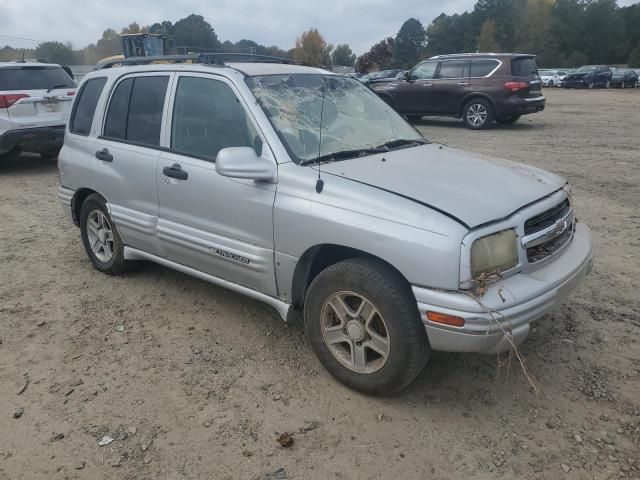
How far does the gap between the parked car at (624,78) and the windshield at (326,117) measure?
36.7 meters

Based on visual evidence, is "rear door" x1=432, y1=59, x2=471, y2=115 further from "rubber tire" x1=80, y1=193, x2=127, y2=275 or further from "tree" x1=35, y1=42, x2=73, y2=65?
"tree" x1=35, y1=42, x2=73, y2=65

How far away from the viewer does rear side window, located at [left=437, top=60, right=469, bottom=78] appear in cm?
1355

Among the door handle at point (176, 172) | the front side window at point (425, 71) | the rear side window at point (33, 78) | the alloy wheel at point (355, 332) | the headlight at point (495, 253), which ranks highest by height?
the front side window at point (425, 71)

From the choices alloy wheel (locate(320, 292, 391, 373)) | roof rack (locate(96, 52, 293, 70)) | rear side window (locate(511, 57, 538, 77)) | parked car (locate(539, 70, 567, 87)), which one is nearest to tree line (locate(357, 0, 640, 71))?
parked car (locate(539, 70, 567, 87))

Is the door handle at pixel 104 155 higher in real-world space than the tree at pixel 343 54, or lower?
lower

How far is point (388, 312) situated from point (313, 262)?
0.67m

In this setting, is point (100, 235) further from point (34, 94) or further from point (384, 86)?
point (384, 86)

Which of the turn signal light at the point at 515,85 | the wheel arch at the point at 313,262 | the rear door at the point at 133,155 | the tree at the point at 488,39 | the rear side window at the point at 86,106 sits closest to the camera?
the wheel arch at the point at 313,262

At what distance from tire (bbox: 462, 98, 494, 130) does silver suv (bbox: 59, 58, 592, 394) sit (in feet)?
32.8

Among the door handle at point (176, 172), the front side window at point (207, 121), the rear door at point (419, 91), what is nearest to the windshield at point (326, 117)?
the front side window at point (207, 121)

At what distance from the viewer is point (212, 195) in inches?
137

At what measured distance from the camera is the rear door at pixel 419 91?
1421 centimetres

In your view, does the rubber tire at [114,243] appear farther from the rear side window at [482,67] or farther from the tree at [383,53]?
the tree at [383,53]

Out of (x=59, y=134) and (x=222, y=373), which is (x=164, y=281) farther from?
(x=59, y=134)
